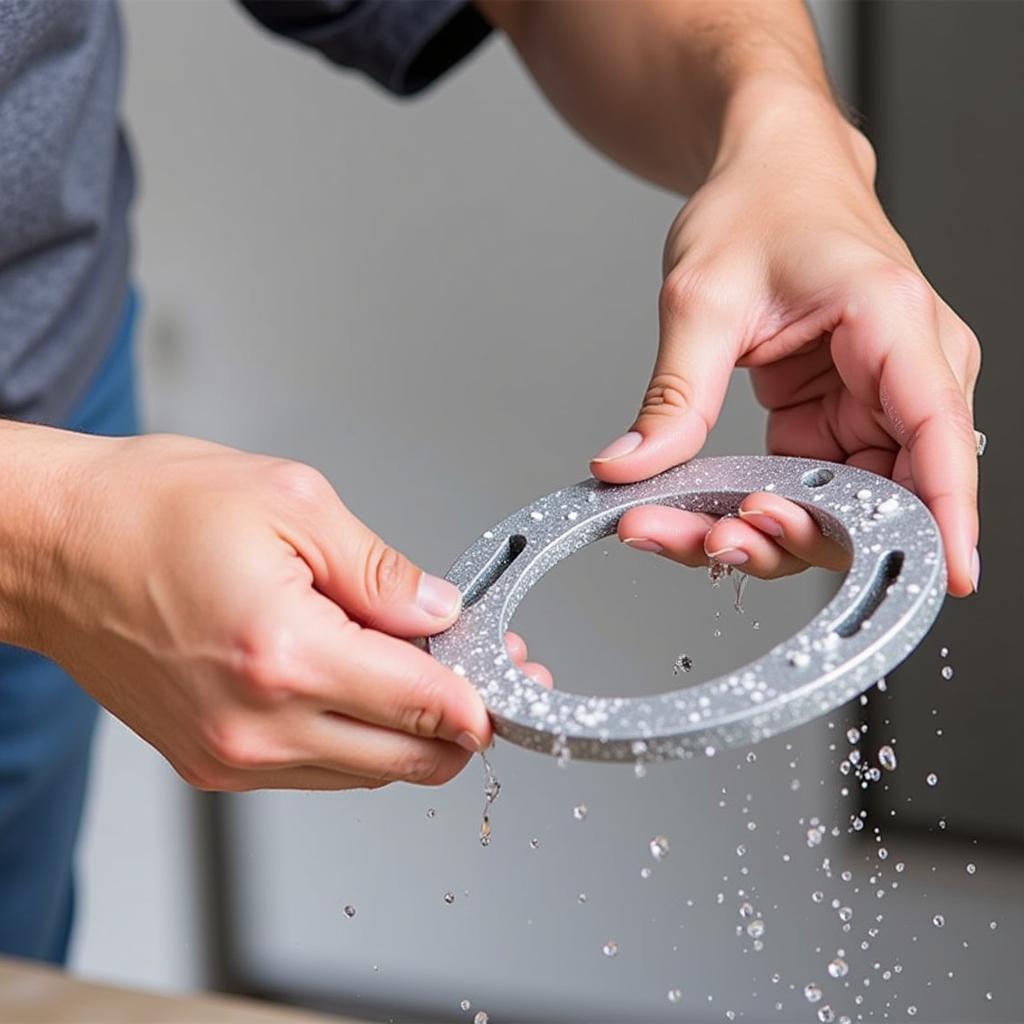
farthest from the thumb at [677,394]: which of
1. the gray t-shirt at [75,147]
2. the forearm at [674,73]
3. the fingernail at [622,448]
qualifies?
the gray t-shirt at [75,147]

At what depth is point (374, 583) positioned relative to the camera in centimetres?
52

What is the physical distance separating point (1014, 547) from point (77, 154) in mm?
721

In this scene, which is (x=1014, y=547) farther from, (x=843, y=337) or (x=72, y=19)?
(x=72, y=19)

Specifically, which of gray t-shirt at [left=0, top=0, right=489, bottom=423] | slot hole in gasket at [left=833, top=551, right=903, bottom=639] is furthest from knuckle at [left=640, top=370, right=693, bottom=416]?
gray t-shirt at [left=0, top=0, right=489, bottom=423]

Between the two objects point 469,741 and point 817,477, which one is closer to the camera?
point 469,741

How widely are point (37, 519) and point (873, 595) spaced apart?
0.29 metres

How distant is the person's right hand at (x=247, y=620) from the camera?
0.49m

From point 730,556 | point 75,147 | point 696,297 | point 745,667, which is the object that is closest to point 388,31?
point 75,147

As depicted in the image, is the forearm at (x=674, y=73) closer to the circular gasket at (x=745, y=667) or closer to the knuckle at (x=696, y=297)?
the knuckle at (x=696, y=297)

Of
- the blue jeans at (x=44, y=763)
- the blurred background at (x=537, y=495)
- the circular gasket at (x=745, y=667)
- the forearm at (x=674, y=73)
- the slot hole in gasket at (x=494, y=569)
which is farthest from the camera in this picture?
the blurred background at (x=537, y=495)

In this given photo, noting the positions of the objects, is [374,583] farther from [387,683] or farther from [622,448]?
[622,448]

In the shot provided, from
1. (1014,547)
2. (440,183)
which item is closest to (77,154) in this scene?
(440,183)

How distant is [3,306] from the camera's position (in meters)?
0.85

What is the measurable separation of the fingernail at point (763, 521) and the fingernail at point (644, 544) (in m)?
0.04
